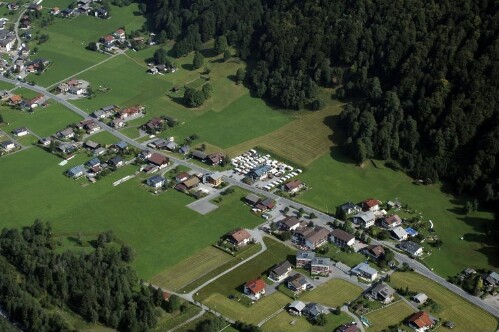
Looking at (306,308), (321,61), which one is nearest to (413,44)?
(321,61)

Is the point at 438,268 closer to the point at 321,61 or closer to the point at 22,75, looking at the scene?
the point at 321,61

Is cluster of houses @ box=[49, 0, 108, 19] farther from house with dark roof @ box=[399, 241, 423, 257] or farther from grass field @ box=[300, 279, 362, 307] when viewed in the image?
grass field @ box=[300, 279, 362, 307]

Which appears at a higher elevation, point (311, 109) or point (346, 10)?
point (346, 10)

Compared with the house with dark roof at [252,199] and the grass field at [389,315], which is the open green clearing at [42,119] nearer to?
the house with dark roof at [252,199]

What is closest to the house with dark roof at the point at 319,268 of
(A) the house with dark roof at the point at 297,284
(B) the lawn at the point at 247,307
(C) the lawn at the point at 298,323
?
(A) the house with dark roof at the point at 297,284

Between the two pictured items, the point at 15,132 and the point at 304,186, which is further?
the point at 15,132

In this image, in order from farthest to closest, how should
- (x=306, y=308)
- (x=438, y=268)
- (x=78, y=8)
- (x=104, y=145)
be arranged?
(x=78, y=8) < (x=104, y=145) < (x=438, y=268) < (x=306, y=308)

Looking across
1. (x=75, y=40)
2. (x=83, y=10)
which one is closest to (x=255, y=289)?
(x=75, y=40)
